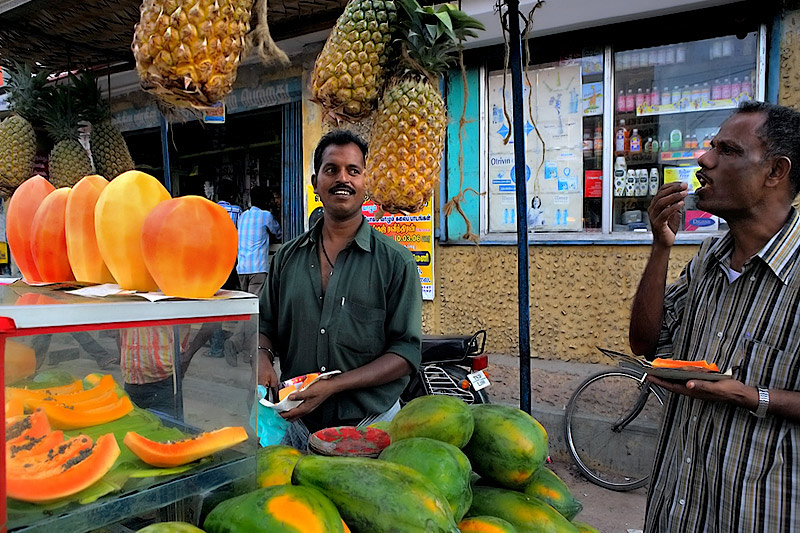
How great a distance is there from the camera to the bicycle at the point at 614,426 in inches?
163

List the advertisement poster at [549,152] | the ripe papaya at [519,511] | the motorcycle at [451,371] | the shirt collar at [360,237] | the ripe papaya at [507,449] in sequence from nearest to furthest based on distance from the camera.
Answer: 1. the ripe papaya at [519,511]
2. the ripe papaya at [507,449]
3. the shirt collar at [360,237]
4. the motorcycle at [451,371]
5. the advertisement poster at [549,152]

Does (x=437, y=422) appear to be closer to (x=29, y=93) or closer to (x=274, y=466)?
(x=274, y=466)

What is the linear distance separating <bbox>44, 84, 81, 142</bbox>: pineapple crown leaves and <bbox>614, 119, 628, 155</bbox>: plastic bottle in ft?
Answer: 15.5

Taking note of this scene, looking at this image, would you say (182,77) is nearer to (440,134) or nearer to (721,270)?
(440,134)

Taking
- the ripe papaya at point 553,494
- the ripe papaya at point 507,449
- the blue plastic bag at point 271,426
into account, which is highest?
the ripe papaya at point 507,449

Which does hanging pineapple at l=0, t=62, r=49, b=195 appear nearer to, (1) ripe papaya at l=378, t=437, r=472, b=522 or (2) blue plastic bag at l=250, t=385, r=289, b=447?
(2) blue plastic bag at l=250, t=385, r=289, b=447

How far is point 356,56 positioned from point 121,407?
1142 mm

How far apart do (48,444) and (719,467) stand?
72.0 inches

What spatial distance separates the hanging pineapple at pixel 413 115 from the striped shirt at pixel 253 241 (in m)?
4.84

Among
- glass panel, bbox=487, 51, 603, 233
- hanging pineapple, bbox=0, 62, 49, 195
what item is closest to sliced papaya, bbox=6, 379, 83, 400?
hanging pineapple, bbox=0, 62, 49, 195

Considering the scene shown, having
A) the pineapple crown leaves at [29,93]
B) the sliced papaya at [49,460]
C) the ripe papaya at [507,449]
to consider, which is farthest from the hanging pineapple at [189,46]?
the pineapple crown leaves at [29,93]

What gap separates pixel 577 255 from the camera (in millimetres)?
5543

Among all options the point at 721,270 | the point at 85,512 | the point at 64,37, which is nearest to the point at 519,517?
the point at 85,512

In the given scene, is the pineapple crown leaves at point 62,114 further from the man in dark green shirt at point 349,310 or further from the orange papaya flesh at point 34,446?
the orange papaya flesh at point 34,446
